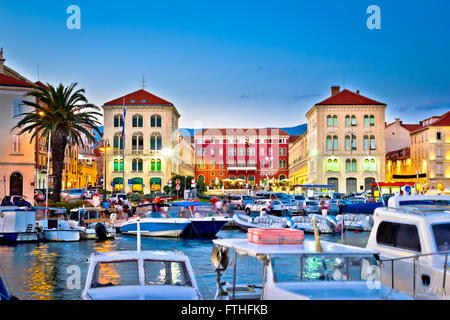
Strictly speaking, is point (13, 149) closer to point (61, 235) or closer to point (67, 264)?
point (61, 235)

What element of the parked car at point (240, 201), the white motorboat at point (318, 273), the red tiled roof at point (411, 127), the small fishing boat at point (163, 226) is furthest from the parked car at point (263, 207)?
the red tiled roof at point (411, 127)

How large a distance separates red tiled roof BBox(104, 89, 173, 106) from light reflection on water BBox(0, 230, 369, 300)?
66.0 m

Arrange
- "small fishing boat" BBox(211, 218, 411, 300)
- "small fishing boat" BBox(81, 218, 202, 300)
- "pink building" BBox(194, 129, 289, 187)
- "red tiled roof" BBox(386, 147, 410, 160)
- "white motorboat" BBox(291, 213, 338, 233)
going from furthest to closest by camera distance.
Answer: "pink building" BBox(194, 129, 289, 187) → "red tiled roof" BBox(386, 147, 410, 160) → "white motorboat" BBox(291, 213, 338, 233) → "small fishing boat" BBox(81, 218, 202, 300) → "small fishing boat" BBox(211, 218, 411, 300)

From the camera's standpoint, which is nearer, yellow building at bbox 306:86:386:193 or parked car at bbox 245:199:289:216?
parked car at bbox 245:199:289:216

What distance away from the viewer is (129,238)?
35062mm

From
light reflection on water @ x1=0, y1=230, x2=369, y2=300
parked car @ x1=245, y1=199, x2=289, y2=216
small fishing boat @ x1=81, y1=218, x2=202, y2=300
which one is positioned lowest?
light reflection on water @ x1=0, y1=230, x2=369, y2=300

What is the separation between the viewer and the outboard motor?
32812mm

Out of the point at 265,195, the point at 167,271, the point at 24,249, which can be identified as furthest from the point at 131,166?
the point at 167,271

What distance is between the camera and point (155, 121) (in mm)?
101000

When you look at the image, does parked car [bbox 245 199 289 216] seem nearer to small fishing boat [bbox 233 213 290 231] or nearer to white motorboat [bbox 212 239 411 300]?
small fishing boat [bbox 233 213 290 231]

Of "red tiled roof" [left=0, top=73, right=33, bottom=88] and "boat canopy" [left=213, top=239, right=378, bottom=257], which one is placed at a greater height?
"red tiled roof" [left=0, top=73, right=33, bottom=88]

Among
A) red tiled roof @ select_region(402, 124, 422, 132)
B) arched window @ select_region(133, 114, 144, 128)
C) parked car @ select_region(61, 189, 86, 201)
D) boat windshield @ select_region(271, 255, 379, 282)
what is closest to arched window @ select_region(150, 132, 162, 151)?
arched window @ select_region(133, 114, 144, 128)

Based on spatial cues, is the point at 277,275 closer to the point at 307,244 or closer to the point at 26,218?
the point at 307,244

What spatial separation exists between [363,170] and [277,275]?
92427 millimetres
